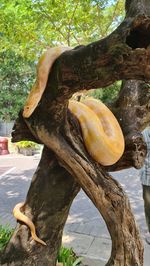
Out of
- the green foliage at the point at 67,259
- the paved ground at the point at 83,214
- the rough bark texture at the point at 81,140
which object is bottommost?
the paved ground at the point at 83,214

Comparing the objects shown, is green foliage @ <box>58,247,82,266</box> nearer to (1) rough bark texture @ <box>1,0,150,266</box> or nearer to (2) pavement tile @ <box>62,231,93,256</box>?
(2) pavement tile @ <box>62,231,93,256</box>

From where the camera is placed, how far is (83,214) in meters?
6.35

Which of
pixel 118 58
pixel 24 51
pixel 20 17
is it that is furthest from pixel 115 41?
pixel 24 51

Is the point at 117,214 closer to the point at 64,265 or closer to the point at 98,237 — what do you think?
the point at 64,265

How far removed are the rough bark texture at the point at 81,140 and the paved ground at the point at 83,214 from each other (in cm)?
143

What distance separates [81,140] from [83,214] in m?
4.33

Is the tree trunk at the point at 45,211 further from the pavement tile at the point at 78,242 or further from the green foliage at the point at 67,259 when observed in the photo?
the pavement tile at the point at 78,242

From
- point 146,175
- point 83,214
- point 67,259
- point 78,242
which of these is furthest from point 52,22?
→ point 67,259

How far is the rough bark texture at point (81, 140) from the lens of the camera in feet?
5.05

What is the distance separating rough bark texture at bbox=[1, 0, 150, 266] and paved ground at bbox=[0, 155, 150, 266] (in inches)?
56.3

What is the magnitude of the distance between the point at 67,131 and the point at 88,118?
0.62 feet

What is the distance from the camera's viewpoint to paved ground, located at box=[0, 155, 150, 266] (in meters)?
4.30

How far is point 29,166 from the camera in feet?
38.6

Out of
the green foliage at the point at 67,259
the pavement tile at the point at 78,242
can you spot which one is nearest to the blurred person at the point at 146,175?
the pavement tile at the point at 78,242
